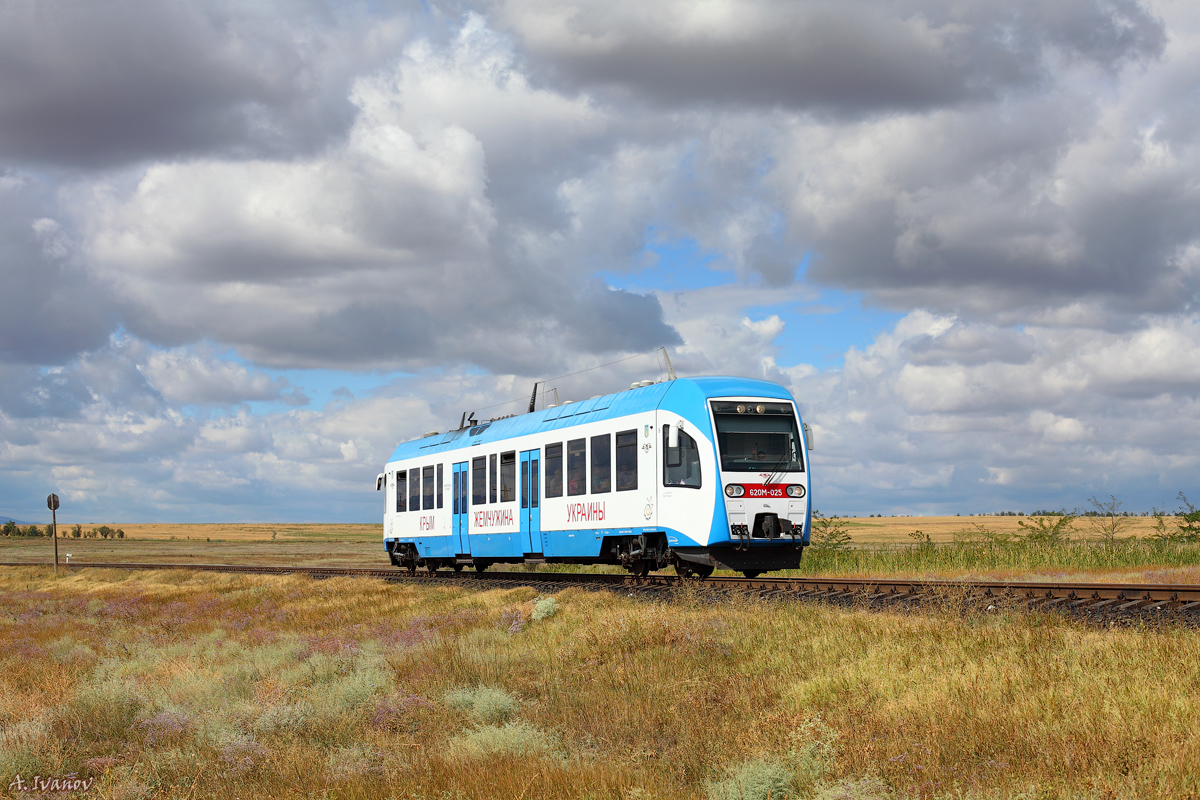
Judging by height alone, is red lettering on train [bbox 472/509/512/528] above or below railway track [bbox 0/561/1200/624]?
above

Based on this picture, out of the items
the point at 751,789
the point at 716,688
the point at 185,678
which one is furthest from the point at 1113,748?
the point at 185,678

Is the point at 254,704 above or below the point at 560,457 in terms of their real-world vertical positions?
below

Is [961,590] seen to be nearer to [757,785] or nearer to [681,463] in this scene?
[681,463]

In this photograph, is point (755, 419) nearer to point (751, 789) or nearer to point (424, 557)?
point (751, 789)

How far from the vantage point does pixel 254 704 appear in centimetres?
1052

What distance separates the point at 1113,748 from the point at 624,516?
14082mm

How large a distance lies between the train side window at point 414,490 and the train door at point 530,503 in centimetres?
805

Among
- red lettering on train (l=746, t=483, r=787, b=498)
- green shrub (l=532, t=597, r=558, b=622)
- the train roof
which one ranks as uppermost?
the train roof

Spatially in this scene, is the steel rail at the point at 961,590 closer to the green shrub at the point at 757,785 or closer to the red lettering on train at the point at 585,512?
the red lettering on train at the point at 585,512

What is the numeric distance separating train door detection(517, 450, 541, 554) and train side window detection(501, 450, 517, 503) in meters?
0.54

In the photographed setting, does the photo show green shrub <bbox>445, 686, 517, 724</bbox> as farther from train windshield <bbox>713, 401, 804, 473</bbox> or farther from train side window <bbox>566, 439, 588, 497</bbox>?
train side window <bbox>566, 439, 588, 497</bbox>

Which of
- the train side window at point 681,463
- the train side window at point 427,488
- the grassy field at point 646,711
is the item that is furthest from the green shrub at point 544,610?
the train side window at point 427,488

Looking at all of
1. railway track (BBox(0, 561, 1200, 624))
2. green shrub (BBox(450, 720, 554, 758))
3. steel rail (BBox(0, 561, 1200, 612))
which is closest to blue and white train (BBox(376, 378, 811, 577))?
steel rail (BBox(0, 561, 1200, 612))

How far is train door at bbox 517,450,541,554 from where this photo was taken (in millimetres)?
24438
